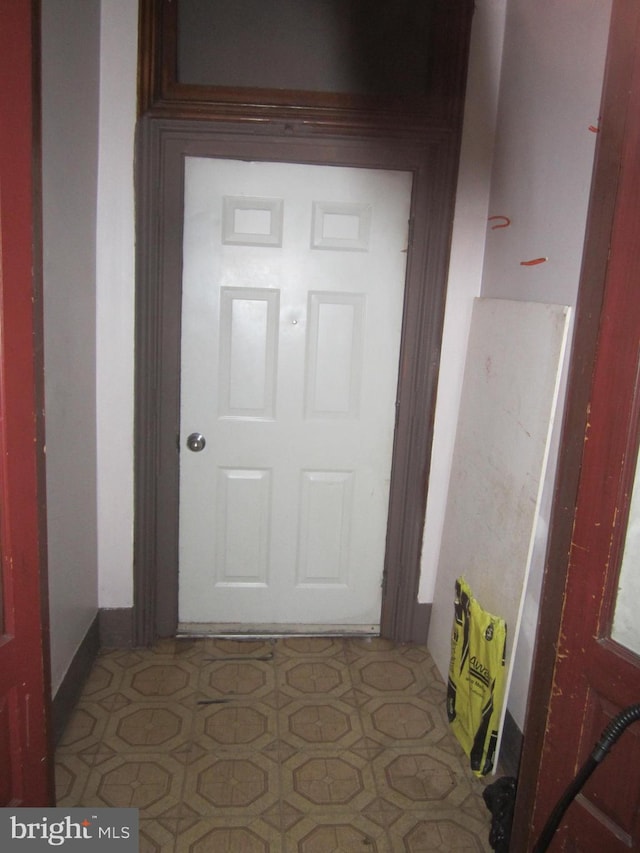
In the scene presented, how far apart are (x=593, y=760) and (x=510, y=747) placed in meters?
0.99

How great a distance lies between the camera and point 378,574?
2938 mm

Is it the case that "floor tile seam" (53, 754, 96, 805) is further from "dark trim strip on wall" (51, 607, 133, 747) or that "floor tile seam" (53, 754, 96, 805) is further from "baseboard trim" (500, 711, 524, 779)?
"baseboard trim" (500, 711, 524, 779)

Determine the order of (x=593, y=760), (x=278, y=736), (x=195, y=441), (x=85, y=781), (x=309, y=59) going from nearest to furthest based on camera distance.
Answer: (x=593, y=760) < (x=85, y=781) < (x=278, y=736) < (x=309, y=59) < (x=195, y=441)

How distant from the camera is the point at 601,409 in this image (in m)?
1.35

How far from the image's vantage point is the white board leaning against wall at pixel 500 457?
6.72ft

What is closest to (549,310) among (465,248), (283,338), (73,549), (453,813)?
(465,248)

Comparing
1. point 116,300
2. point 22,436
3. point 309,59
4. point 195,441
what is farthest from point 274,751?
point 309,59

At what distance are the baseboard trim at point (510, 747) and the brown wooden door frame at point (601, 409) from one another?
2.16ft

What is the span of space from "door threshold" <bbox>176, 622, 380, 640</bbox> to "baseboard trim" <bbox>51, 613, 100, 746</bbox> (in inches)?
13.9

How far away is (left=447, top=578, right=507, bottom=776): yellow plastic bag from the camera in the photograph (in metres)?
2.13

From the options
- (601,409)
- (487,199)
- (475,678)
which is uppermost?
(487,199)

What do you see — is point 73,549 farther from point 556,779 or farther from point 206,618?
point 556,779

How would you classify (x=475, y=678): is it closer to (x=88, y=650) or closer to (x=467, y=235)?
(x=88, y=650)

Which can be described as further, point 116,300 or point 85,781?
point 116,300
